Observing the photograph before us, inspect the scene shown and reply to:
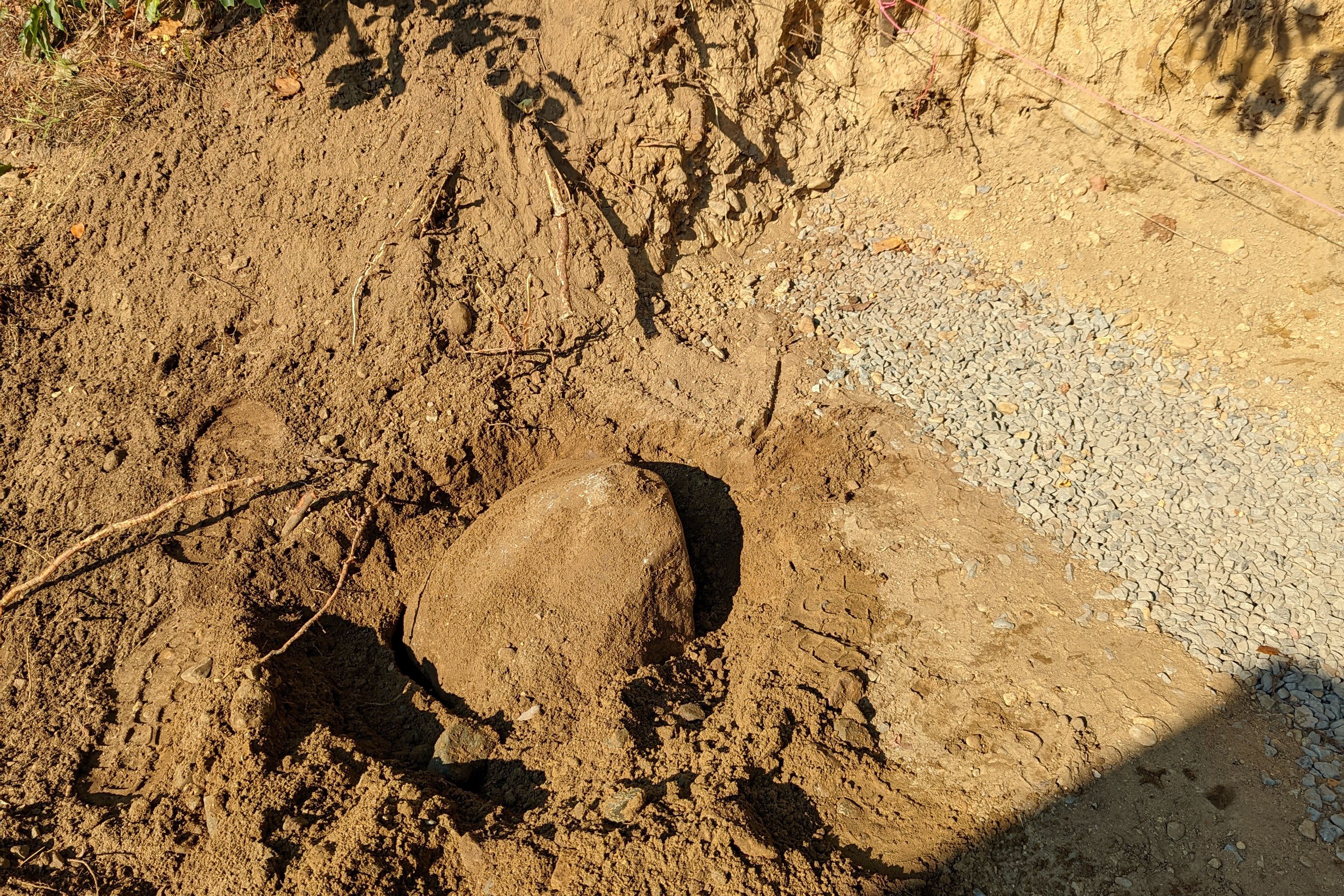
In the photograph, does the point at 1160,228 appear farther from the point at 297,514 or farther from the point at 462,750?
the point at 297,514

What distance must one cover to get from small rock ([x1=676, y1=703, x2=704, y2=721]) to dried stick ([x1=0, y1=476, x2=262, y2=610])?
225 cm

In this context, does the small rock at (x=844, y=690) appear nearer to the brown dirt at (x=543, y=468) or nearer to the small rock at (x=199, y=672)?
the brown dirt at (x=543, y=468)

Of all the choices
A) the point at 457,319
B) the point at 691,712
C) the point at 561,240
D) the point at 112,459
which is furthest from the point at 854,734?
the point at 112,459

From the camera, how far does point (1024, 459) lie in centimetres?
418

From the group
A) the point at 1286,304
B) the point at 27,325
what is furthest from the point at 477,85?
the point at 1286,304

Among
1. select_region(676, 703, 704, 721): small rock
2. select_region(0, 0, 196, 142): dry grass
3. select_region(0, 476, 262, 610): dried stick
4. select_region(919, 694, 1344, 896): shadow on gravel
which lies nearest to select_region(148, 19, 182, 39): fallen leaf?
select_region(0, 0, 196, 142): dry grass

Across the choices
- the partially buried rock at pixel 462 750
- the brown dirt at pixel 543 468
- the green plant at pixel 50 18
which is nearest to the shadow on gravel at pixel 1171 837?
the brown dirt at pixel 543 468

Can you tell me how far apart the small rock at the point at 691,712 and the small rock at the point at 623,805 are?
1.52 feet

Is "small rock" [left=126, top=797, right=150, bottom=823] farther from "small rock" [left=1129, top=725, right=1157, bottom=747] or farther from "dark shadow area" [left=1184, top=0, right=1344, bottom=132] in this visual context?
"dark shadow area" [left=1184, top=0, right=1344, bottom=132]

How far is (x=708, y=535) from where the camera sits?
4.11 meters

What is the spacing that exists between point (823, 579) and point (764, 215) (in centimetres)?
283

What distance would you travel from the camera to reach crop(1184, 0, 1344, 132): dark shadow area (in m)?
4.39

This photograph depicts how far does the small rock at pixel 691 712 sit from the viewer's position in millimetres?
3238

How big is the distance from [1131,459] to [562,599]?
3166mm
